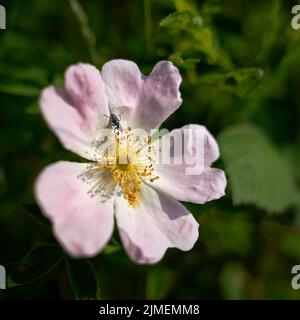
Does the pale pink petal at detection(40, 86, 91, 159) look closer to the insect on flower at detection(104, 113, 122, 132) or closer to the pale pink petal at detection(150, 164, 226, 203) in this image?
the insect on flower at detection(104, 113, 122, 132)

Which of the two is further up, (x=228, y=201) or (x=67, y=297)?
(x=228, y=201)

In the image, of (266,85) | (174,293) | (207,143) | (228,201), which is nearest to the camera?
(207,143)

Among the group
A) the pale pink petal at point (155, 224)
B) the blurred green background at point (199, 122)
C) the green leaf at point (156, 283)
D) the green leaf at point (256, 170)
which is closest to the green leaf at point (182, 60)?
the blurred green background at point (199, 122)

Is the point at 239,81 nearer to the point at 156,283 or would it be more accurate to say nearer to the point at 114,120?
the point at 114,120

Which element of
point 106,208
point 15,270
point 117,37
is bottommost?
point 15,270

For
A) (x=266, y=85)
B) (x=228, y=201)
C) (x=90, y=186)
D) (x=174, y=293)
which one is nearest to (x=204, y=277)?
(x=174, y=293)

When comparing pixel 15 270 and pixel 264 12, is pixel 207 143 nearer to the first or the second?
pixel 15 270

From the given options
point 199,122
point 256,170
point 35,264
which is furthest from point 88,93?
point 256,170

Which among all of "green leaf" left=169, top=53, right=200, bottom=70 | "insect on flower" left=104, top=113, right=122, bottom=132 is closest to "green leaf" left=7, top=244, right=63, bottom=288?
"insect on flower" left=104, top=113, right=122, bottom=132

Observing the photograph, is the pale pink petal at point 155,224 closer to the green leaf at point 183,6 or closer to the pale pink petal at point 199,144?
the pale pink petal at point 199,144
